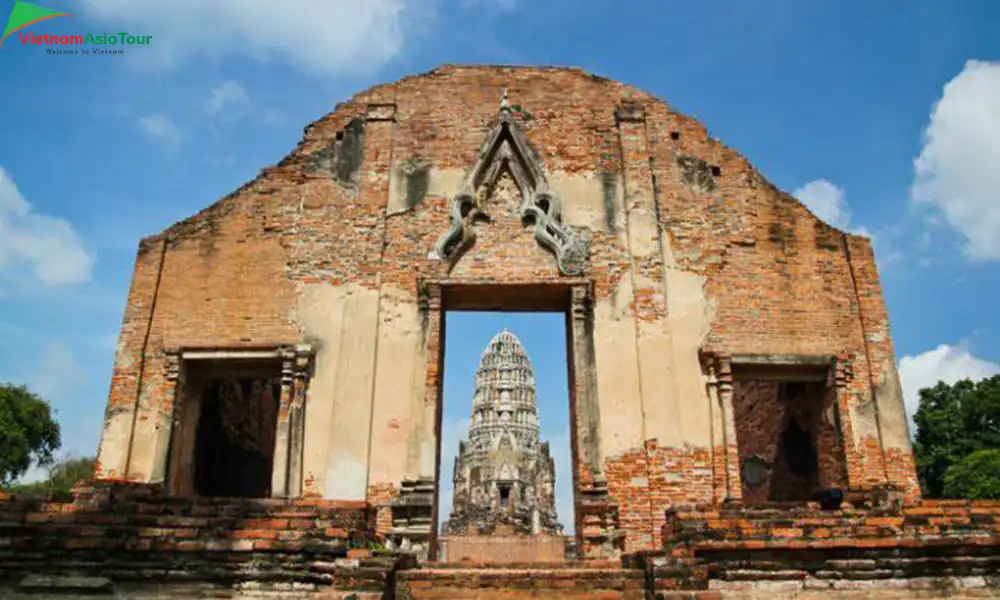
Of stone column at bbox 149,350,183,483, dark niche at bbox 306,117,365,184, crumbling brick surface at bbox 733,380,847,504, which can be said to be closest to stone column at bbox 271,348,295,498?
stone column at bbox 149,350,183,483

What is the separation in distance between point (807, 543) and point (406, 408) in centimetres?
535

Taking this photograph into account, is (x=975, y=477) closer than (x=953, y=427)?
Yes

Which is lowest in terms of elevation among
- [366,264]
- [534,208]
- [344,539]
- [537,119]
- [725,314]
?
[344,539]

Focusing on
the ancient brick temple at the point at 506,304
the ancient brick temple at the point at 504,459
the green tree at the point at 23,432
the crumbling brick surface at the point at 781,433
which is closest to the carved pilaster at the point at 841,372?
the ancient brick temple at the point at 506,304

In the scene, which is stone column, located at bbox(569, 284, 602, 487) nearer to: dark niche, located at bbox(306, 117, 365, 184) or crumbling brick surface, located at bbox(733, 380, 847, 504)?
crumbling brick surface, located at bbox(733, 380, 847, 504)

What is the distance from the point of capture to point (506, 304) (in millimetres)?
12359

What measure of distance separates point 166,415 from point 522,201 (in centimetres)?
557

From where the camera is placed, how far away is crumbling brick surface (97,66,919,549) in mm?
10938

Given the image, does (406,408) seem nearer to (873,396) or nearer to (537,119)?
(537,119)

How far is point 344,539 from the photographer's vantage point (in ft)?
24.6

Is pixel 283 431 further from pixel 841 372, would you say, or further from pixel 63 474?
pixel 63 474

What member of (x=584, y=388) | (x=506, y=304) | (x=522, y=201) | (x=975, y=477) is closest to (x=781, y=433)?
(x=584, y=388)

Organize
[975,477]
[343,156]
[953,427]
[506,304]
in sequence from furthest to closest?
[953,427], [975,477], [343,156], [506,304]

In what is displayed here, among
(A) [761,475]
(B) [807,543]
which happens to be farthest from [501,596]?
(A) [761,475]
